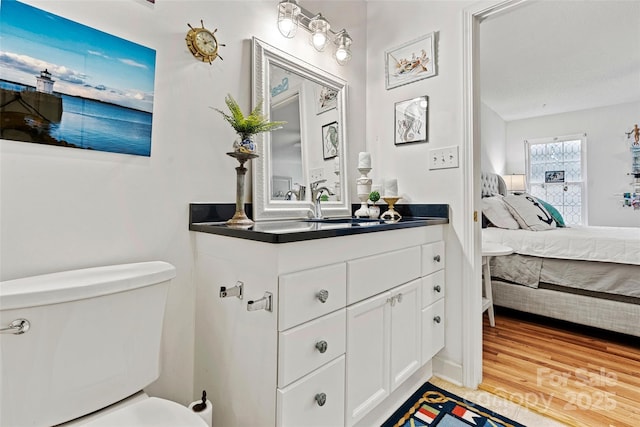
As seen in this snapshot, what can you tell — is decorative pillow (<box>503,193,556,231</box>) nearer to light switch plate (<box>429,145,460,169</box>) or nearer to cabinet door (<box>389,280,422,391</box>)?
light switch plate (<box>429,145,460,169</box>)

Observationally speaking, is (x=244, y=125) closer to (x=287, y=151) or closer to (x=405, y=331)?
(x=287, y=151)

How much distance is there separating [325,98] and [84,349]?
168 cm

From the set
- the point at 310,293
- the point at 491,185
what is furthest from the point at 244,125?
the point at 491,185

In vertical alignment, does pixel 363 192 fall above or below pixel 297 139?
below

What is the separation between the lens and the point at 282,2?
1.55 m

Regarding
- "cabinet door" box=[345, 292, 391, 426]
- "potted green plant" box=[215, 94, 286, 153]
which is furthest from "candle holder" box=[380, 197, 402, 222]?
"potted green plant" box=[215, 94, 286, 153]

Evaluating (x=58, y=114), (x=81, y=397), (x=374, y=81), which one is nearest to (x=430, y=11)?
(x=374, y=81)

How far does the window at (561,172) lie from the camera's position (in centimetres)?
494

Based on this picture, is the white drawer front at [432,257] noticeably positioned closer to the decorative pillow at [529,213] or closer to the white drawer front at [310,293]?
the white drawer front at [310,293]

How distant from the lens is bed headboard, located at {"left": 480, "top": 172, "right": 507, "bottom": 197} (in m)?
3.96

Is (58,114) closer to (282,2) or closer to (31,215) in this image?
(31,215)

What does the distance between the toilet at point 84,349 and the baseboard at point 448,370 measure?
4.73 ft

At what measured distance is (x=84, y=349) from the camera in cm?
82

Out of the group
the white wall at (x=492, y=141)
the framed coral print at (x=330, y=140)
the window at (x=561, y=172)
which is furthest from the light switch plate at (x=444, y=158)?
the window at (x=561, y=172)
